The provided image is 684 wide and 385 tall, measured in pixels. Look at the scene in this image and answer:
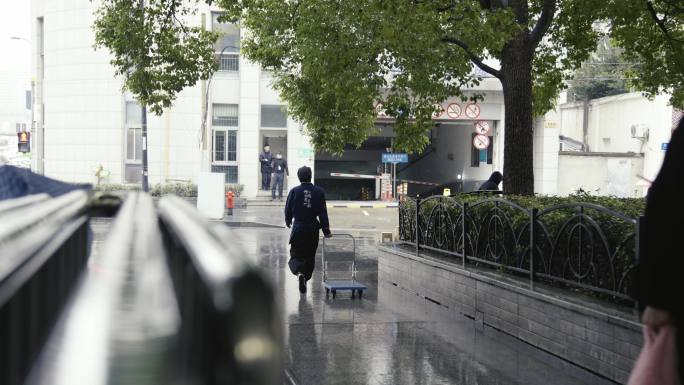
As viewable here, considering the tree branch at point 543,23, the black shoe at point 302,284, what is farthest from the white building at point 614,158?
the black shoe at point 302,284

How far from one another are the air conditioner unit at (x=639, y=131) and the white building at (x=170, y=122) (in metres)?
7.49

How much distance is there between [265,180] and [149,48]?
81.1ft

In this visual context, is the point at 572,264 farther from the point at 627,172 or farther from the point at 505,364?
the point at 627,172

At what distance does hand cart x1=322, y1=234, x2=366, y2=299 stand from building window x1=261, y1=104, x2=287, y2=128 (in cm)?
1856

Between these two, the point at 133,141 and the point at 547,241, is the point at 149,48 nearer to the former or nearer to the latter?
the point at 547,241

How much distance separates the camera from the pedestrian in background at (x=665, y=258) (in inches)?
115

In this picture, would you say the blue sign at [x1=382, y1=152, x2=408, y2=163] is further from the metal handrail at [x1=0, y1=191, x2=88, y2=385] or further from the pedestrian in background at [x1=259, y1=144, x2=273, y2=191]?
the metal handrail at [x1=0, y1=191, x2=88, y2=385]

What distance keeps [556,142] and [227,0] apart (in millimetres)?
28603

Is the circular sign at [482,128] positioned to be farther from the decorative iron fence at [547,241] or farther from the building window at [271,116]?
the decorative iron fence at [547,241]

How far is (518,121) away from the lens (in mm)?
14055

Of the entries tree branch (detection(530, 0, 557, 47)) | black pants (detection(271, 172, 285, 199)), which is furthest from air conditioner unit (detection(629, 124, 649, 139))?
tree branch (detection(530, 0, 557, 47))

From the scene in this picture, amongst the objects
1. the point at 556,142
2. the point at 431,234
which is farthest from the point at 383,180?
the point at 431,234

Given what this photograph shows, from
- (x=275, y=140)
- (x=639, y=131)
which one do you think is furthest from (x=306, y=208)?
(x=639, y=131)

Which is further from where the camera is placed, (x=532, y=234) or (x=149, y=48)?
(x=149, y=48)
